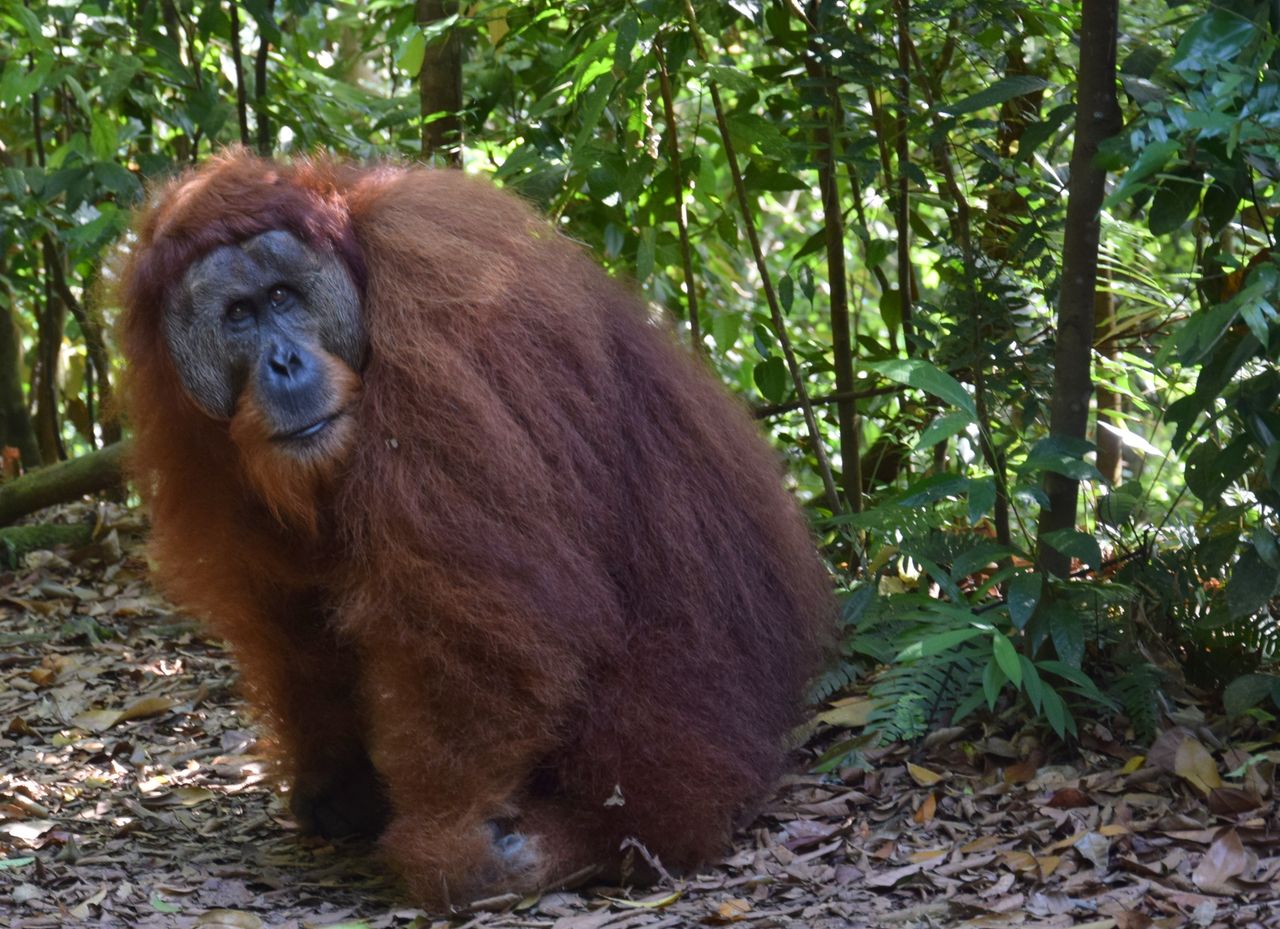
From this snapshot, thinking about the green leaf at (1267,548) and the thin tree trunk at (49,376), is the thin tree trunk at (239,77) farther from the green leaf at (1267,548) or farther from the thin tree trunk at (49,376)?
the green leaf at (1267,548)

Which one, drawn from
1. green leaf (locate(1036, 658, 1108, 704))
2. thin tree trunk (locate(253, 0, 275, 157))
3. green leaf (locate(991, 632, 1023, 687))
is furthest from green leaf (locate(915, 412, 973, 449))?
thin tree trunk (locate(253, 0, 275, 157))

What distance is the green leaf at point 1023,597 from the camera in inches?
116

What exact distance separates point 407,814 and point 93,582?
9.03 ft

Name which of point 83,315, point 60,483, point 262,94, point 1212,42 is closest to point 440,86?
point 262,94

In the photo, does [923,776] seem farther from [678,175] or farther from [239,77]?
[239,77]

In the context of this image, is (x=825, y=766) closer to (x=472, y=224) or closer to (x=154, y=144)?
(x=472, y=224)

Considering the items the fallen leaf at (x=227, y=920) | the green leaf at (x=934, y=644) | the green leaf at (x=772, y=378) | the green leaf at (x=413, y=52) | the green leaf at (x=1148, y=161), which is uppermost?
the green leaf at (x=413, y=52)

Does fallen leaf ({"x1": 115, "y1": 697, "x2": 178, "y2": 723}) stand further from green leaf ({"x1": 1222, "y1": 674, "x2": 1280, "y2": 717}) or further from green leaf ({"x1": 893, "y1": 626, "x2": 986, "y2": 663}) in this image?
green leaf ({"x1": 1222, "y1": 674, "x2": 1280, "y2": 717})

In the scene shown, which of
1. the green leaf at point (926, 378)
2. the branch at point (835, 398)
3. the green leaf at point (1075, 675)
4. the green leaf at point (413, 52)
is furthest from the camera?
the green leaf at point (413, 52)

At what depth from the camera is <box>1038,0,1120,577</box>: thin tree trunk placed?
300cm

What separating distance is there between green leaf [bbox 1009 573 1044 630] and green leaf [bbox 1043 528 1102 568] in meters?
0.09

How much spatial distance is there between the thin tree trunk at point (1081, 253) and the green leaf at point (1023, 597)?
0.43ft

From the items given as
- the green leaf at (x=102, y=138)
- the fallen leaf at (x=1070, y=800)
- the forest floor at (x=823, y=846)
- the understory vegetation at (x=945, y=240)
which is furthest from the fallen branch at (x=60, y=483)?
the fallen leaf at (x=1070, y=800)

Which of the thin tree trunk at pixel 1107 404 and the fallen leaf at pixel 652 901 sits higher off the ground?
the thin tree trunk at pixel 1107 404
